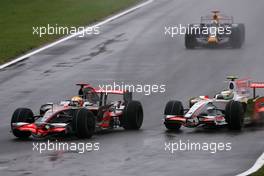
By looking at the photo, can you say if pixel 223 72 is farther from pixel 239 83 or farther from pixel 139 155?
pixel 139 155

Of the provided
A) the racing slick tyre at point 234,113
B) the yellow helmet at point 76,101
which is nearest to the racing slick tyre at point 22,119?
the yellow helmet at point 76,101

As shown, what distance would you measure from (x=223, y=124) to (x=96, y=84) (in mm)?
9918

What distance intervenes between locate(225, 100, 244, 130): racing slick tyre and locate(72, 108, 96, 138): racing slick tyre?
3999mm

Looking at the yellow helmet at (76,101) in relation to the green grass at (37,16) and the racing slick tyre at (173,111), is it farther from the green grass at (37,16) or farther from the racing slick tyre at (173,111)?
the green grass at (37,16)

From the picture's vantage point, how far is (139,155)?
25.0 meters

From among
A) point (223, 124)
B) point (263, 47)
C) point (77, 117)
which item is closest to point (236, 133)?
point (223, 124)

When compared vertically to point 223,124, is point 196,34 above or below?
above

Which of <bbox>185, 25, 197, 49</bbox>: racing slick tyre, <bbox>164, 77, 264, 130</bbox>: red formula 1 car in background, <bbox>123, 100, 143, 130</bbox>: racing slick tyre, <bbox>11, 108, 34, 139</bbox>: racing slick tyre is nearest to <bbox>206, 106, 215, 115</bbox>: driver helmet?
<bbox>164, 77, 264, 130</bbox>: red formula 1 car in background

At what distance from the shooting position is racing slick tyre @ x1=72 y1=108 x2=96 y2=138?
26781mm
